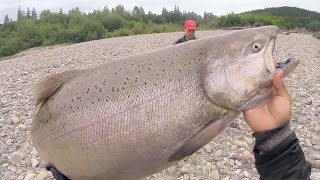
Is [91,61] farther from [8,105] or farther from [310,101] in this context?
[310,101]

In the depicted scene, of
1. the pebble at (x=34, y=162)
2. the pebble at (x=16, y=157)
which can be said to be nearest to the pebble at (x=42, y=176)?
the pebble at (x=34, y=162)

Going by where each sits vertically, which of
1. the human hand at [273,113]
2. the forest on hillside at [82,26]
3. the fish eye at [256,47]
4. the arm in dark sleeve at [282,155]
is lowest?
the forest on hillside at [82,26]

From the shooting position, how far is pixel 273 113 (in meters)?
2.25

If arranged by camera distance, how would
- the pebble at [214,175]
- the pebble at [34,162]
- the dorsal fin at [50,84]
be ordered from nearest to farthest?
the dorsal fin at [50,84] → the pebble at [214,175] → the pebble at [34,162]

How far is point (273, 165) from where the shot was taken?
223 centimetres

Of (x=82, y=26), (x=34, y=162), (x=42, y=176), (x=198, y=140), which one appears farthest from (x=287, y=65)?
(x=82, y=26)

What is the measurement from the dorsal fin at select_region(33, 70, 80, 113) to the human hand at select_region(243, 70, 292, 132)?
3.11ft

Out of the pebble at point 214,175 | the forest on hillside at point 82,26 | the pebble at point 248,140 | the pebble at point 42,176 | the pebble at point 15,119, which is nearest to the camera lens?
the pebble at point 42,176

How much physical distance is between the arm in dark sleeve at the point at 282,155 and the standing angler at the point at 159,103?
0.56 feet

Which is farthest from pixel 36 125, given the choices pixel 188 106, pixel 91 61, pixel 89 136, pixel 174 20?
pixel 174 20

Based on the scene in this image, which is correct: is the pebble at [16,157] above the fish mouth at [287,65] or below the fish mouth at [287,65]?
below

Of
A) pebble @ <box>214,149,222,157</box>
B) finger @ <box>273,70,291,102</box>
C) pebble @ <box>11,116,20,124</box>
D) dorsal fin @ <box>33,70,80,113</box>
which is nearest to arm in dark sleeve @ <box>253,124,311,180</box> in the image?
finger @ <box>273,70,291,102</box>

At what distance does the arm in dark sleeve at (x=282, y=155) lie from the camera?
2205 mm

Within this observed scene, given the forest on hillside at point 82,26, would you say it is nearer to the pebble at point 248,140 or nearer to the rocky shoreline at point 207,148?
the rocky shoreline at point 207,148
